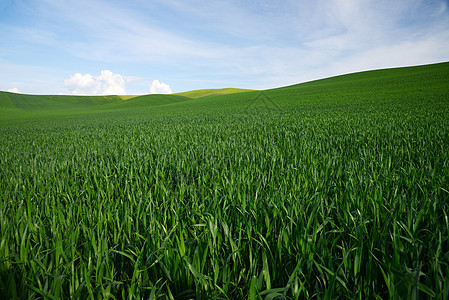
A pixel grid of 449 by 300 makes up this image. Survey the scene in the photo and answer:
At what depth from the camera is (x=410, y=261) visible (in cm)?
126

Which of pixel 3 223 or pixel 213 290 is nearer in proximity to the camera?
pixel 213 290

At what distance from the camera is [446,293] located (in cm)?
84

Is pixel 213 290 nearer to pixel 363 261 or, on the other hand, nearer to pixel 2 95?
pixel 363 261

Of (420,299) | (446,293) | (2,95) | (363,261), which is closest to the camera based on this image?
(446,293)

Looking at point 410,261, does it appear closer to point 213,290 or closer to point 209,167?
point 213,290

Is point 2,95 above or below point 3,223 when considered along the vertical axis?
above

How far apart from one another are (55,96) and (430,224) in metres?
99.6

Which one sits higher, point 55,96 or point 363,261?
point 55,96

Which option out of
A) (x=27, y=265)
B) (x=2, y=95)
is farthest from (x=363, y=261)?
(x=2, y=95)

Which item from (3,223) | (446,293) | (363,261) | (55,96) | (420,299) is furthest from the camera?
(55,96)

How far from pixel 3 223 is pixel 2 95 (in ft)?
304

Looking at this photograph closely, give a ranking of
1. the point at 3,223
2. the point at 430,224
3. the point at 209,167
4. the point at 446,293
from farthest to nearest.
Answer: the point at 209,167
the point at 3,223
the point at 430,224
the point at 446,293

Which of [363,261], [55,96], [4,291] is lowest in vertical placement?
[363,261]

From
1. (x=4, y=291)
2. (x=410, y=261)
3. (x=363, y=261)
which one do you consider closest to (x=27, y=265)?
(x=4, y=291)
